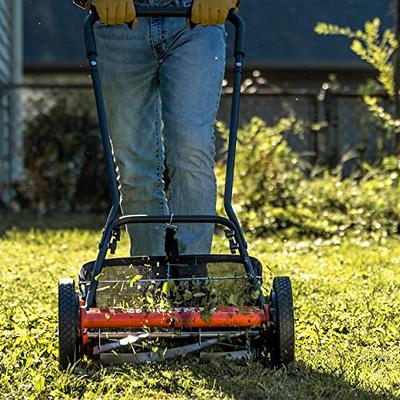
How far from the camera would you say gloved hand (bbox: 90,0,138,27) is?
2.79 metres

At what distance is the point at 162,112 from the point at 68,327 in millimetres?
967

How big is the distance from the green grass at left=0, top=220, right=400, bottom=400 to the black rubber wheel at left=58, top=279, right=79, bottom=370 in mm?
44

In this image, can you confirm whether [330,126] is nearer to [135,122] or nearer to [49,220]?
[49,220]

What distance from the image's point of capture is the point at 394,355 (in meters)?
2.68

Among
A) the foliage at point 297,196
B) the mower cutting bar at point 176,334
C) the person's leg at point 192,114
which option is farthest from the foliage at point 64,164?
the mower cutting bar at point 176,334

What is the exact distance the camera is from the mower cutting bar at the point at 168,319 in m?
2.44

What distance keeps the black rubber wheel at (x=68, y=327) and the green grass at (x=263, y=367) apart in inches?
1.7

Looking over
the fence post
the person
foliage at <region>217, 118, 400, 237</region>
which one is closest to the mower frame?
the person

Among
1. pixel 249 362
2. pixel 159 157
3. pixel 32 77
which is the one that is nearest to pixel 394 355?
pixel 249 362

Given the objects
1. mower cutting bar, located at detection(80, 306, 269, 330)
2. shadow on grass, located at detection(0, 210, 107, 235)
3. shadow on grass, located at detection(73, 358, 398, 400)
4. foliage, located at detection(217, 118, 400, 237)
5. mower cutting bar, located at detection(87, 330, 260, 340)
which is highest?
foliage, located at detection(217, 118, 400, 237)

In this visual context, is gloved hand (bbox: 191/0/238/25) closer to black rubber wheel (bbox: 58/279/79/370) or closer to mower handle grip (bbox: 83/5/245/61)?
mower handle grip (bbox: 83/5/245/61)

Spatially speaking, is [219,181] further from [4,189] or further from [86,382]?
[86,382]

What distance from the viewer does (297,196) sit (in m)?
5.96

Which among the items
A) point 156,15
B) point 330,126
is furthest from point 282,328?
point 330,126
